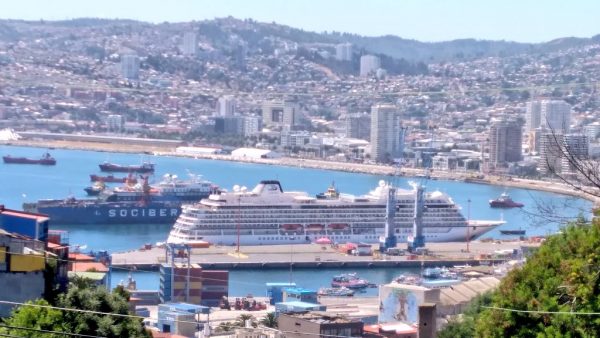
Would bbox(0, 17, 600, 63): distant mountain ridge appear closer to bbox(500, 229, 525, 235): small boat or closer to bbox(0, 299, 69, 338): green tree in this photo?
bbox(500, 229, 525, 235): small boat

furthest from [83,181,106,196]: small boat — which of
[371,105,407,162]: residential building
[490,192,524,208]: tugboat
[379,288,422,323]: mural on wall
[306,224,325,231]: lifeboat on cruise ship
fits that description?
[379,288,422,323]: mural on wall

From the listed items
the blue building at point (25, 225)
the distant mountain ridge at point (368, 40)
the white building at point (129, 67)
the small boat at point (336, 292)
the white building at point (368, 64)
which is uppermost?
the distant mountain ridge at point (368, 40)

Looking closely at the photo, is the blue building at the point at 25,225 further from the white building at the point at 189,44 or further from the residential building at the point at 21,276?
the white building at the point at 189,44

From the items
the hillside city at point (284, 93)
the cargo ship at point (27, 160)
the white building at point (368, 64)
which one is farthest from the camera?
the white building at point (368, 64)

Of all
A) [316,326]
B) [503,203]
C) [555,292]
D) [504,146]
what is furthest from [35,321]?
[504,146]

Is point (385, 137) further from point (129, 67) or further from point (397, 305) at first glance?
point (397, 305)

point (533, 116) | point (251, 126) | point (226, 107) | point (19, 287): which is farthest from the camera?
point (226, 107)

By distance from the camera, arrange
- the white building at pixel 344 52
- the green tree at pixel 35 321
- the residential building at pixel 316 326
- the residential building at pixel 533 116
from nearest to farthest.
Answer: the green tree at pixel 35 321, the residential building at pixel 316 326, the residential building at pixel 533 116, the white building at pixel 344 52

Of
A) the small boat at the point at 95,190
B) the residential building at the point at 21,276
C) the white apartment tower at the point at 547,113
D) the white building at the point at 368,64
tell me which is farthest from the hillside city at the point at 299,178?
the small boat at the point at 95,190
